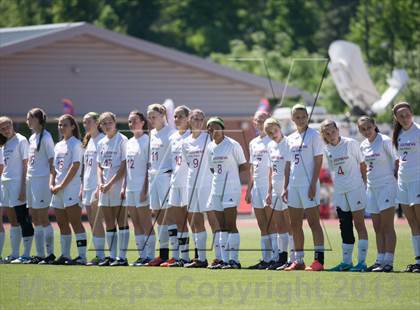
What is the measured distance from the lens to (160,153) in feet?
56.7

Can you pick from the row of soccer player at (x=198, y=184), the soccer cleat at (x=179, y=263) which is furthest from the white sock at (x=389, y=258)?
the soccer cleat at (x=179, y=263)

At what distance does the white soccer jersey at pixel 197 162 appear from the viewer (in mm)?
16891

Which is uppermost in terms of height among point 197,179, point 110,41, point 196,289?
point 110,41

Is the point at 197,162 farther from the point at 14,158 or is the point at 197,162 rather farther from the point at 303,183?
the point at 14,158

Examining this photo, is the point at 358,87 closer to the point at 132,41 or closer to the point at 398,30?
the point at 132,41

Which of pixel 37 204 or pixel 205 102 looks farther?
pixel 205 102

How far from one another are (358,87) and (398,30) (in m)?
17.9

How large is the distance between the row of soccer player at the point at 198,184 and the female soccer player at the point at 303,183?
0.05 feet

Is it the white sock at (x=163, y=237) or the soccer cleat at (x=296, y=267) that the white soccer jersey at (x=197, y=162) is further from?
the soccer cleat at (x=296, y=267)

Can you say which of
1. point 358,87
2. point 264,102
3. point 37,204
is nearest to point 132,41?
point 264,102

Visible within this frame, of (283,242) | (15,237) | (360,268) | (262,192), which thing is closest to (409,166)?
(360,268)

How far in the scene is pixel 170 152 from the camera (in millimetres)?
17297

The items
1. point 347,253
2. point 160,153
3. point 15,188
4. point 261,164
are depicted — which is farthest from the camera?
point 15,188

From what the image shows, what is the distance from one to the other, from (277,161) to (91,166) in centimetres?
307
